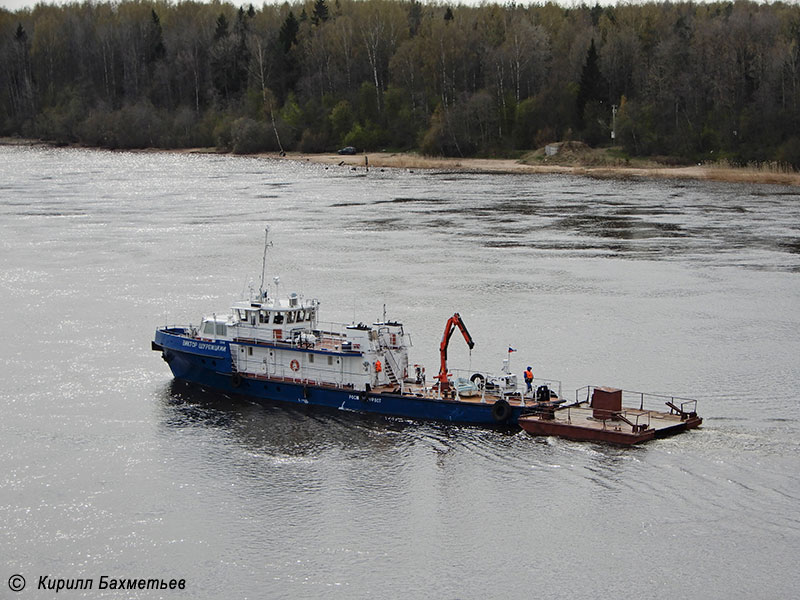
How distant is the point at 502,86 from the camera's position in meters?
162

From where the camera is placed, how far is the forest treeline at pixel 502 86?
139625 millimetres

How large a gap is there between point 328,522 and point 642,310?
31760 millimetres

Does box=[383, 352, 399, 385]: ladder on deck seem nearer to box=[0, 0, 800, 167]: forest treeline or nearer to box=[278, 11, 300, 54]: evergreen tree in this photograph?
box=[0, 0, 800, 167]: forest treeline

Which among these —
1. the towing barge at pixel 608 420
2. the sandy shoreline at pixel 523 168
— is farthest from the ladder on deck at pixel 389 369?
the sandy shoreline at pixel 523 168

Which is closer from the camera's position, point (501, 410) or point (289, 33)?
point (501, 410)

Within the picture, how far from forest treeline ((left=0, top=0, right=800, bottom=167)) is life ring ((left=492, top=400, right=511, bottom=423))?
92133 mm

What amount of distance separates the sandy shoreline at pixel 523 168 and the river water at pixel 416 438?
111 feet

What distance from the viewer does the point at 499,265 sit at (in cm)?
7631

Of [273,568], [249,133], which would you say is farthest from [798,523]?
[249,133]

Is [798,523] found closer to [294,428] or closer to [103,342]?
[294,428]

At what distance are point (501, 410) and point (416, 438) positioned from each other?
339cm

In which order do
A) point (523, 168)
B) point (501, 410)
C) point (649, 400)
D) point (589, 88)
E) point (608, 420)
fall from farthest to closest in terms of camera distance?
point (589, 88)
point (523, 168)
point (649, 400)
point (501, 410)
point (608, 420)

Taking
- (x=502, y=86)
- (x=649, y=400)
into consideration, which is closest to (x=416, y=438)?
(x=649, y=400)

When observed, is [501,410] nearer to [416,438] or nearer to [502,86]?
[416,438]
